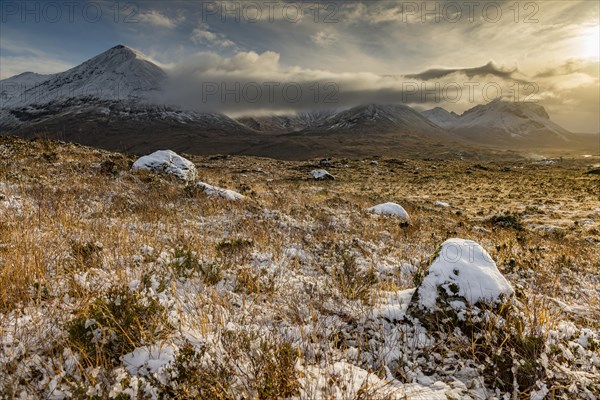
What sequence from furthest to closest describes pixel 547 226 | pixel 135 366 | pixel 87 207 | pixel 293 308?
pixel 547 226 → pixel 87 207 → pixel 293 308 → pixel 135 366

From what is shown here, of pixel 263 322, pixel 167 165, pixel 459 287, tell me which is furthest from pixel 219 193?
pixel 459 287

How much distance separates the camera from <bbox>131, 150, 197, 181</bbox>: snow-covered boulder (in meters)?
15.5

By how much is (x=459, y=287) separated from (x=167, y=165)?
15.6m

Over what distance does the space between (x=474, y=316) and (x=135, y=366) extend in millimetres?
3652

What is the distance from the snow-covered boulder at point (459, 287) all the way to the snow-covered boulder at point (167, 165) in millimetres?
14079

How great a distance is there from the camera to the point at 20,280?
3498mm

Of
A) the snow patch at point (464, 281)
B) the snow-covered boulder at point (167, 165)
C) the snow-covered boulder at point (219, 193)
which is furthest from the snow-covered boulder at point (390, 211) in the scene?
the snow-covered boulder at point (167, 165)

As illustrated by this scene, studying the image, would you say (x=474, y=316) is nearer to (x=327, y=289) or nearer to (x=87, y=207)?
(x=327, y=289)

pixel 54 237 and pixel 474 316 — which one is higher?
pixel 54 237

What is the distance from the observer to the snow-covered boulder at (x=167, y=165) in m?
Answer: 15.5

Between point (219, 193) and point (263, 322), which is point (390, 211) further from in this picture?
point (263, 322)

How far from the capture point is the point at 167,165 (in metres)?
16.2

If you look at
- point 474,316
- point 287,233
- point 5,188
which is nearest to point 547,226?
point 287,233

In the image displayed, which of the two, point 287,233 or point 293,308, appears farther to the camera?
point 287,233
